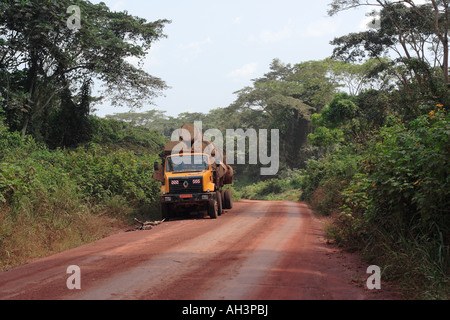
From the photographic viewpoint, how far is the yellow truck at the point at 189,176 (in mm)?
16172

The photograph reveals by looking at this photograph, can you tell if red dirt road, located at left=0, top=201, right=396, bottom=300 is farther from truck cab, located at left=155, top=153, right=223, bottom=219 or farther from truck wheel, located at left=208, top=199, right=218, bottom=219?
truck wheel, located at left=208, top=199, right=218, bottom=219

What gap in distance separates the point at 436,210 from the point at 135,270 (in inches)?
204

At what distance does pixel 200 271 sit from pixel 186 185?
911cm

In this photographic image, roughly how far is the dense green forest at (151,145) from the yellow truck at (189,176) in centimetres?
125

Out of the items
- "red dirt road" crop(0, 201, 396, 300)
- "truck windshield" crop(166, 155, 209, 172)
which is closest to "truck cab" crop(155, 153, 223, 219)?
"truck windshield" crop(166, 155, 209, 172)

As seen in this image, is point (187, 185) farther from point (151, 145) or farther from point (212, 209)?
point (151, 145)

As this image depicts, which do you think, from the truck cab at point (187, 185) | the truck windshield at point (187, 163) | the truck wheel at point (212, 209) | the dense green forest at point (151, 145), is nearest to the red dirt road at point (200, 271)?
the dense green forest at point (151, 145)

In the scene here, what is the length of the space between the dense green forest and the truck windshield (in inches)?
61.2

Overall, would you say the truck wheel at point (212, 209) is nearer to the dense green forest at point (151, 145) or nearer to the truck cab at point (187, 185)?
the truck cab at point (187, 185)

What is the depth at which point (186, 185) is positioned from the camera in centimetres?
1619

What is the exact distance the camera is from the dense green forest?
727 centimetres

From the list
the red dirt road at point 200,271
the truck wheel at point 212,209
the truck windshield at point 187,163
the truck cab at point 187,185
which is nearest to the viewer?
Answer: the red dirt road at point 200,271

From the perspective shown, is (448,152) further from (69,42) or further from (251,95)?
(251,95)
